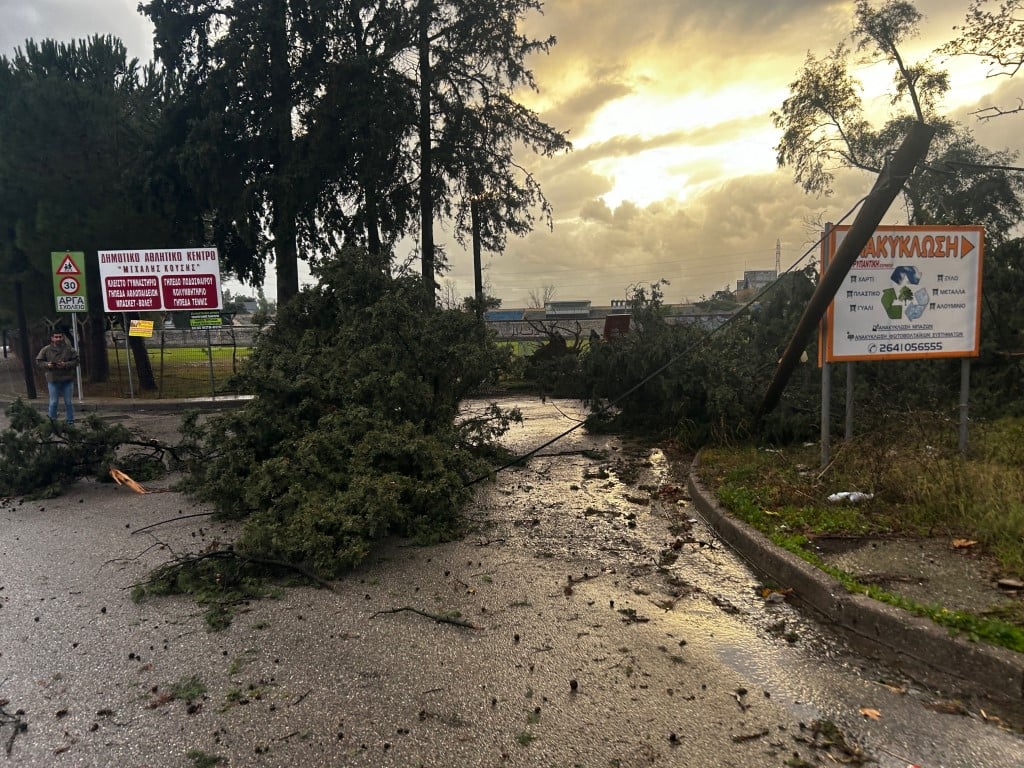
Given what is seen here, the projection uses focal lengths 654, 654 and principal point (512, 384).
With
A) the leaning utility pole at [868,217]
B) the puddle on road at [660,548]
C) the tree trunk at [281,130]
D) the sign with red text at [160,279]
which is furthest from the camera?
the sign with red text at [160,279]

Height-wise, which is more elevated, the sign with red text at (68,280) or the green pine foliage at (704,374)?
the sign with red text at (68,280)

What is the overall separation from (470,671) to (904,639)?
2.35 meters

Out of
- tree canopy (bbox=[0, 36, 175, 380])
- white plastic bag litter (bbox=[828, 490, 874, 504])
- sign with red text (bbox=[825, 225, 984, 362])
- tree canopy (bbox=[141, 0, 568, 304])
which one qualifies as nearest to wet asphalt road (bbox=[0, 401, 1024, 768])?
white plastic bag litter (bbox=[828, 490, 874, 504])

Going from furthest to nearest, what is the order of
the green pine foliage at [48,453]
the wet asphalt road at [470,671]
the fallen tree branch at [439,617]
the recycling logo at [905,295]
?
the green pine foliage at [48,453] → the recycling logo at [905,295] → the fallen tree branch at [439,617] → the wet asphalt road at [470,671]

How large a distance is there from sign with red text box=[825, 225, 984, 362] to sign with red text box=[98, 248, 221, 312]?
15644 mm

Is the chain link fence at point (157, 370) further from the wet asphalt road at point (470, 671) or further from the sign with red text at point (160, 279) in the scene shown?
the wet asphalt road at point (470, 671)

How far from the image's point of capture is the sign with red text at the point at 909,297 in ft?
20.7

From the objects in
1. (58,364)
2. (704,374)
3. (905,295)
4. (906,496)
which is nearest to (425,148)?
(58,364)

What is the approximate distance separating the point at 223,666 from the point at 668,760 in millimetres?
2350

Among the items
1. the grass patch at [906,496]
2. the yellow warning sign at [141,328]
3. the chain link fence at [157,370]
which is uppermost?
the yellow warning sign at [141,328]

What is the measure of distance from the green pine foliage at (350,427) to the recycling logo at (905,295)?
13.5 feet

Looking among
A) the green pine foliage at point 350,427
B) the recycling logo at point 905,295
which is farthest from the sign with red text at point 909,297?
the green pine foliage at point 350,427

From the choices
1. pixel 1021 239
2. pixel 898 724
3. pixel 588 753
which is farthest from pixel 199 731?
pixel 1021 239

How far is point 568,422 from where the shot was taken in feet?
40.1
